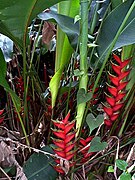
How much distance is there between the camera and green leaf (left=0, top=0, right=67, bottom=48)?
0.43 metres

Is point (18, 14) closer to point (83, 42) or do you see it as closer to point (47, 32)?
point (83, 42)

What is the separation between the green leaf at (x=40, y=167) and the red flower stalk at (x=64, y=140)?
3cm

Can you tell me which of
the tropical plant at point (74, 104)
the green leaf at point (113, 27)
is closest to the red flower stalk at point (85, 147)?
the tropical plant at point (74, 104)

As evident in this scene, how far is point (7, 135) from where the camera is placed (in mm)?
628

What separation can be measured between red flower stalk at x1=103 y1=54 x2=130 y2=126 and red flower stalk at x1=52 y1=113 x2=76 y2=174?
0.08 meters

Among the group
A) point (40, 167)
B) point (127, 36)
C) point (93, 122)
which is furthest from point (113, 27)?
point (40, 167)

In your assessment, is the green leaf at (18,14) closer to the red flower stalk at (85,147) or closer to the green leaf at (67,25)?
the green leaf at (67,25)

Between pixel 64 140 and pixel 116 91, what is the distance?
0.39ft

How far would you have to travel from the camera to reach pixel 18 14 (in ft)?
1.51

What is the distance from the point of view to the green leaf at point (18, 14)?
0.43 meters

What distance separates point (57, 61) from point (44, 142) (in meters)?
0.15

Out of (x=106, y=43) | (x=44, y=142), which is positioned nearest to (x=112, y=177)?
(x=44, y=142)

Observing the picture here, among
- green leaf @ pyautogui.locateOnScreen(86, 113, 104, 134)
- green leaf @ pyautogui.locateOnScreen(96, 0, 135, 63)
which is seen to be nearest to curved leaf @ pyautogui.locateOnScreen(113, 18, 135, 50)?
green leaf @ pyautogui.locateOnScreen(96, 0, 135, 63)

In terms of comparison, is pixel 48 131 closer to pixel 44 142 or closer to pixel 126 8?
pixel 44 142
